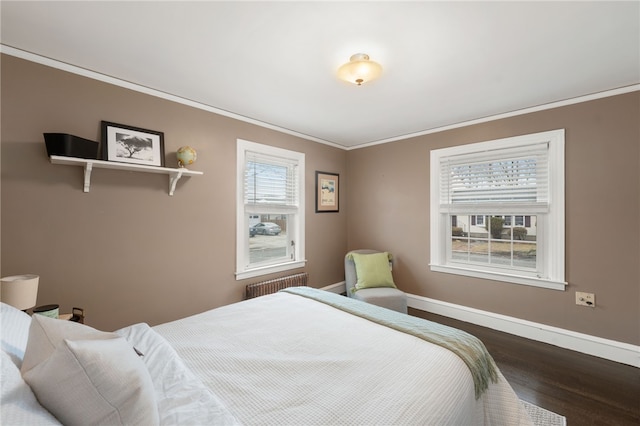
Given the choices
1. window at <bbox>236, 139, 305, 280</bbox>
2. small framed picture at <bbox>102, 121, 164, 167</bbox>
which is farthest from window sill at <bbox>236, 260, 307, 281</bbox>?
small framed picture at <bbox>102, 121, 164, 167</bbox>

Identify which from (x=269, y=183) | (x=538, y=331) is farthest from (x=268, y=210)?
(x=538, y=331)

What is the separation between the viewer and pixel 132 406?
81 cm

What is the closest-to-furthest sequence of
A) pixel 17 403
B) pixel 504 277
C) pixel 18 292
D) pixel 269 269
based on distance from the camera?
pixel 17 403 < pixel 18 292 < pixel 504 277 < pixel 269 269

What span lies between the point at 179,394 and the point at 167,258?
1.84 m

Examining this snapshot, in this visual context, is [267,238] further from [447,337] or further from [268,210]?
[447,337]

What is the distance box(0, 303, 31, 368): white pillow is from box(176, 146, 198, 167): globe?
5.33 ft

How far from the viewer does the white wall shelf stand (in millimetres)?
2001

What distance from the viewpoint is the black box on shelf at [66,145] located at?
1.94 metres

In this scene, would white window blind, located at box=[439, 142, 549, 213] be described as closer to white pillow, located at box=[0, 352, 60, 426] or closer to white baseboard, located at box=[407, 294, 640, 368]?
white baseboard, located at box=[407, 294, 640, 368]

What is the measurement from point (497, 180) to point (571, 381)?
2.01 metres

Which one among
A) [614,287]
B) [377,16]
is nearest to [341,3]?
[377,16]

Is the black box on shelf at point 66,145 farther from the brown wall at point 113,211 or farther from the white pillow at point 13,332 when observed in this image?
the white pillow at point 13,332

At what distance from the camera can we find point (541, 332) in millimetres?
2914

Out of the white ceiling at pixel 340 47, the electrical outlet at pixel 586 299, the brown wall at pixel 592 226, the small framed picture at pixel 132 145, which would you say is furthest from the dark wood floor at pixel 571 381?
the small framed picture at pixel 132 145
